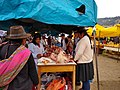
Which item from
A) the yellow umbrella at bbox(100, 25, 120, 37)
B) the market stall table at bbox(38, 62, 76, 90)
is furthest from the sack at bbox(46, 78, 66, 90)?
the yellow umbrella at bbox(100, 25, 120, 37)

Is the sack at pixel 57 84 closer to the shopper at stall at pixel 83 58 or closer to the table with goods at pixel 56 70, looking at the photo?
the table with goods at pixel 56 70

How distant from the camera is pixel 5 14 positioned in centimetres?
477

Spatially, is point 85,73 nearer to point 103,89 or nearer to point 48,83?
point 48,83

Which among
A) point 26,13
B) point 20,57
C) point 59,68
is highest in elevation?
point 26,13

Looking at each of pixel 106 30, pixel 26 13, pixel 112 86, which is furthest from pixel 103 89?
pixel 106 30

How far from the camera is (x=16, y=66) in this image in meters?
3.58

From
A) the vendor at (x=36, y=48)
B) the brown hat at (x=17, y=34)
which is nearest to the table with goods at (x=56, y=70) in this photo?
the vendor at (x=36, y=48)

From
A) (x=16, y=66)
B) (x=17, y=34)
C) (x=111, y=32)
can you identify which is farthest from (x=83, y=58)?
(x=111, y=32)

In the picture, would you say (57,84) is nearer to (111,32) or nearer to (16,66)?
(16,66)

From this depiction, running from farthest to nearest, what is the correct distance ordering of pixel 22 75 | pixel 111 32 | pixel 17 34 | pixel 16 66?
pixel 111 32 → pixel 17 34 → pixel 22 75 → pixel 16 66

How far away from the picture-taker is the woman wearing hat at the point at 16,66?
11.7 feet

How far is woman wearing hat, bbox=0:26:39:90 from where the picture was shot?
3580mm

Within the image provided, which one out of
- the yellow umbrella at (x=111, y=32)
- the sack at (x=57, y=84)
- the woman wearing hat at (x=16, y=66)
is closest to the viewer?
the woman wearing hat at (x=16, y=66)

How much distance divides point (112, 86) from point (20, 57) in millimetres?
5822
